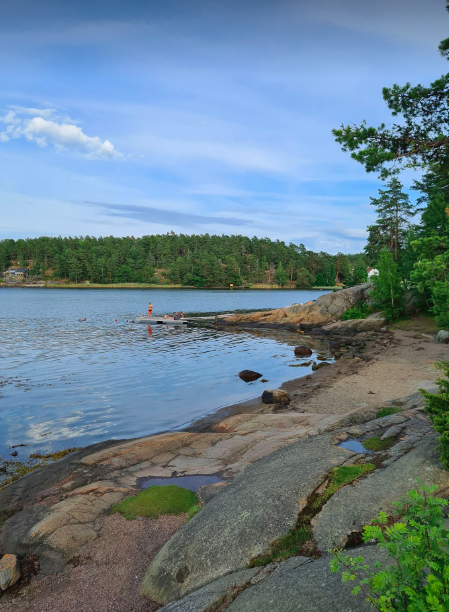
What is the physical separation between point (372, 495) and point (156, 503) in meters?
5.37

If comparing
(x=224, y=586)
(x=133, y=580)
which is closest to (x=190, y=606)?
(x=224, y=586)

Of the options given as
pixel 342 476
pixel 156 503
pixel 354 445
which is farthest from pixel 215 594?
pixel 354 445

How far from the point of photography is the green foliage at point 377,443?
9641 mm

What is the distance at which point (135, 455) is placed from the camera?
43.9 feet

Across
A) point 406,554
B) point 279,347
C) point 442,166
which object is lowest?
point 279,347

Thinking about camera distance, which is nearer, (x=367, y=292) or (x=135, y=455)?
(x=135, y=455)

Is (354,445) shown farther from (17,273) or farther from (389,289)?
(17,273)

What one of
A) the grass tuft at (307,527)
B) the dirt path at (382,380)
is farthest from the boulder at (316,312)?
the grass tuft at (307,527)

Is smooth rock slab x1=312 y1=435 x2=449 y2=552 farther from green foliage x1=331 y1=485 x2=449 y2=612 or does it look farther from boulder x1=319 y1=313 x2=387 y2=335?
boulder x1=319 y1=313 x2=387 y2=335

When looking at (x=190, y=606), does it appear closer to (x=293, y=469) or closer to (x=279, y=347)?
(x=293, y=469)

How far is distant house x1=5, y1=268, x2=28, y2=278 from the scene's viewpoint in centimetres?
18825

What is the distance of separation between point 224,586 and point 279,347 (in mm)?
35582

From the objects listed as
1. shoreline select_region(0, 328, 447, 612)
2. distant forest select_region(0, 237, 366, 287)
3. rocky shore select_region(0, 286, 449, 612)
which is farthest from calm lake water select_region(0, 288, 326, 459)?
distant forest select_region(0, 237, 366, 287)

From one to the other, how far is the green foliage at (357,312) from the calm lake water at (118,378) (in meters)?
9.31
